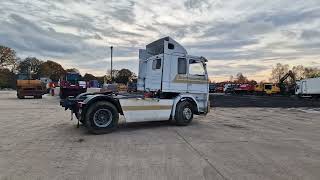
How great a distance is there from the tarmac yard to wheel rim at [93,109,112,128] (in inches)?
20.3

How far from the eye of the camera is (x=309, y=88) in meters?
47.7

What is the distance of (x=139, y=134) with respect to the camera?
12117mm

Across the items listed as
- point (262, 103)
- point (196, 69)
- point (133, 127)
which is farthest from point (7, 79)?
point (133, 127)

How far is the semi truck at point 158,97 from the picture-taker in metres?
12.5

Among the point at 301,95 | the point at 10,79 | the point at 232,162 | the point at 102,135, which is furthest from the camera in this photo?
the point at 10,79

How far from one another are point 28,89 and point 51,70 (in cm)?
8404

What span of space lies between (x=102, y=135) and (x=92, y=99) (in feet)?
4.13

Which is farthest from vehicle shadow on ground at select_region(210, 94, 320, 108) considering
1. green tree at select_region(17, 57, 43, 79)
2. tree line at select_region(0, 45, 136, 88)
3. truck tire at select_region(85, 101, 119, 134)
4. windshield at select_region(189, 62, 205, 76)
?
green tree at select_region(17, 57, 43, 79)

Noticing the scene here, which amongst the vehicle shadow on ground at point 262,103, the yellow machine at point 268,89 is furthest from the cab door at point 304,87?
the yellow machine at point 268,89

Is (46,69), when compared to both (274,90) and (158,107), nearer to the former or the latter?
(274,90)

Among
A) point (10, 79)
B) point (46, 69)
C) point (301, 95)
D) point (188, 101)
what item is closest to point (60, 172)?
point (188, 101)

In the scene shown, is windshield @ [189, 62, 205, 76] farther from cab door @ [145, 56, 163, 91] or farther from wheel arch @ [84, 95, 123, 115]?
wheel arch @ [84, 95, 123, 115]

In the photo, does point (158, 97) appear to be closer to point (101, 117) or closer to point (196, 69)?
point (196, 69)

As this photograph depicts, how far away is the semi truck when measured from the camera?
1251 cm
